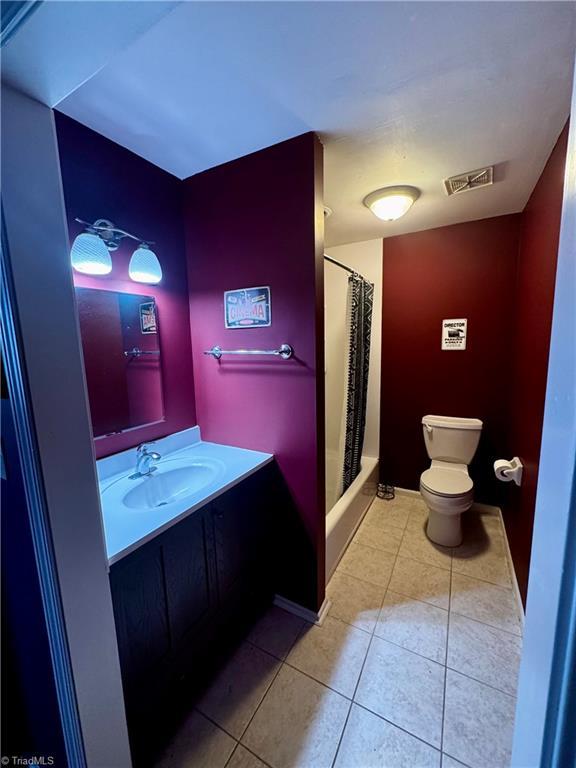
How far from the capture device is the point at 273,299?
148cm

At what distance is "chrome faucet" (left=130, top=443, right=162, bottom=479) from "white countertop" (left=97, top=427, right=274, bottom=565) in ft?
0.19

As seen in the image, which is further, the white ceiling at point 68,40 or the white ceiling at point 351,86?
the white ceiling at point 351,86

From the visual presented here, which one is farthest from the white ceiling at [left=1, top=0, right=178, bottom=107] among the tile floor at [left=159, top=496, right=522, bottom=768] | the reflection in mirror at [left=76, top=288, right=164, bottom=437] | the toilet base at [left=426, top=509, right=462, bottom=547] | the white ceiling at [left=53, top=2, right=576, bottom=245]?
the toilet base at [left=426, top=509, right=462, bottom=547]

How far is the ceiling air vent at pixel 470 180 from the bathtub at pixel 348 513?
2120 mm

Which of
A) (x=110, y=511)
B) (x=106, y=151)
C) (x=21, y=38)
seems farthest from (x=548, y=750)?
(x=106, y=151)

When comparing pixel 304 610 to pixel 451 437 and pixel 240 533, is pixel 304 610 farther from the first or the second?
pixel 451 437


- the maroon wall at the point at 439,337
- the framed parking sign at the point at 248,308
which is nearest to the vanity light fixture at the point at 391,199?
the maroon wall at the point at 439,337

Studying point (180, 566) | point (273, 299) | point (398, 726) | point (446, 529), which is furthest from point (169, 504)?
point (446, 529)

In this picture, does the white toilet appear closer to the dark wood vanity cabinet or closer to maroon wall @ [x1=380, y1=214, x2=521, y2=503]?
maroon wall @ [x1=380, y1=214, x2=521, y2=503]

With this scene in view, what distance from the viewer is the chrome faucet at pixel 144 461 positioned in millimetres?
1451

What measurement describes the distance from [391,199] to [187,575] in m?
2.21

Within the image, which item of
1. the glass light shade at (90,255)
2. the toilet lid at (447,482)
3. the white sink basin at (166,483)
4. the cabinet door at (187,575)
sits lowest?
the toilet lid at (447,482)

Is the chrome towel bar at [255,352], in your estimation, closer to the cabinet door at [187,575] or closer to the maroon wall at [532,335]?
the cabinet door at [187,575]

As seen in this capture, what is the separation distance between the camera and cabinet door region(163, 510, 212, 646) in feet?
3.59
